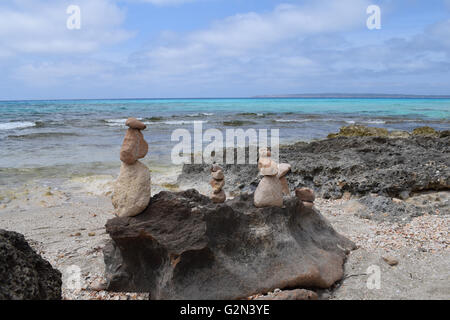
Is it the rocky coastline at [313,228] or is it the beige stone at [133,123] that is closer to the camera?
the rocky coastline at [313,228]

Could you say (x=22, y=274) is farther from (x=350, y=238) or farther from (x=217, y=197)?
(x=350, y=238)

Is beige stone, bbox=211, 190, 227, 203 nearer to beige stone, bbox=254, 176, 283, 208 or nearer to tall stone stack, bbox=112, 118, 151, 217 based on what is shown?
beige stone, bbox=254, 176, 283, 208

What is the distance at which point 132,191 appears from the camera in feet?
11.8

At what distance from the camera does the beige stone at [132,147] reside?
355 centimetres

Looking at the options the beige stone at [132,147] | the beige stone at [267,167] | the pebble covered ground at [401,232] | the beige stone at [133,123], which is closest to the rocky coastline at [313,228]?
the pebble covered ground at [401,232]

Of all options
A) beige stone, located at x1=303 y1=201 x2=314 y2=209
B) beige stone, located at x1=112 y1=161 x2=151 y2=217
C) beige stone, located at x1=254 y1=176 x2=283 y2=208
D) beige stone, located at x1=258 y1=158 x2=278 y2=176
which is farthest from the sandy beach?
beige stone, located at x1=258 y1=158 x2=278 y2=176

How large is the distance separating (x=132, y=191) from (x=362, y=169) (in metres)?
5.15

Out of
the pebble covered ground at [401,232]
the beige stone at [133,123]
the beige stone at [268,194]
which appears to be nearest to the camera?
the beige stone at [133,123]

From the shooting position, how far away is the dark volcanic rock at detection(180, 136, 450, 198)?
6539 mm

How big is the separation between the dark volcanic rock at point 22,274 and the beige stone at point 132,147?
45.8 inches

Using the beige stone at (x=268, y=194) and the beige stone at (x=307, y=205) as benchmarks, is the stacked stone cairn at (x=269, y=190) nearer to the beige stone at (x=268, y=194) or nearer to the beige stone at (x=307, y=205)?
the beige stone at (x=268, y=194)

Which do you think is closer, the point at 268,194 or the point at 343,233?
the point at 268,194

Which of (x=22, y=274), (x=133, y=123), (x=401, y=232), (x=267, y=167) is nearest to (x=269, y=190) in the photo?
(x=267, y=167)
